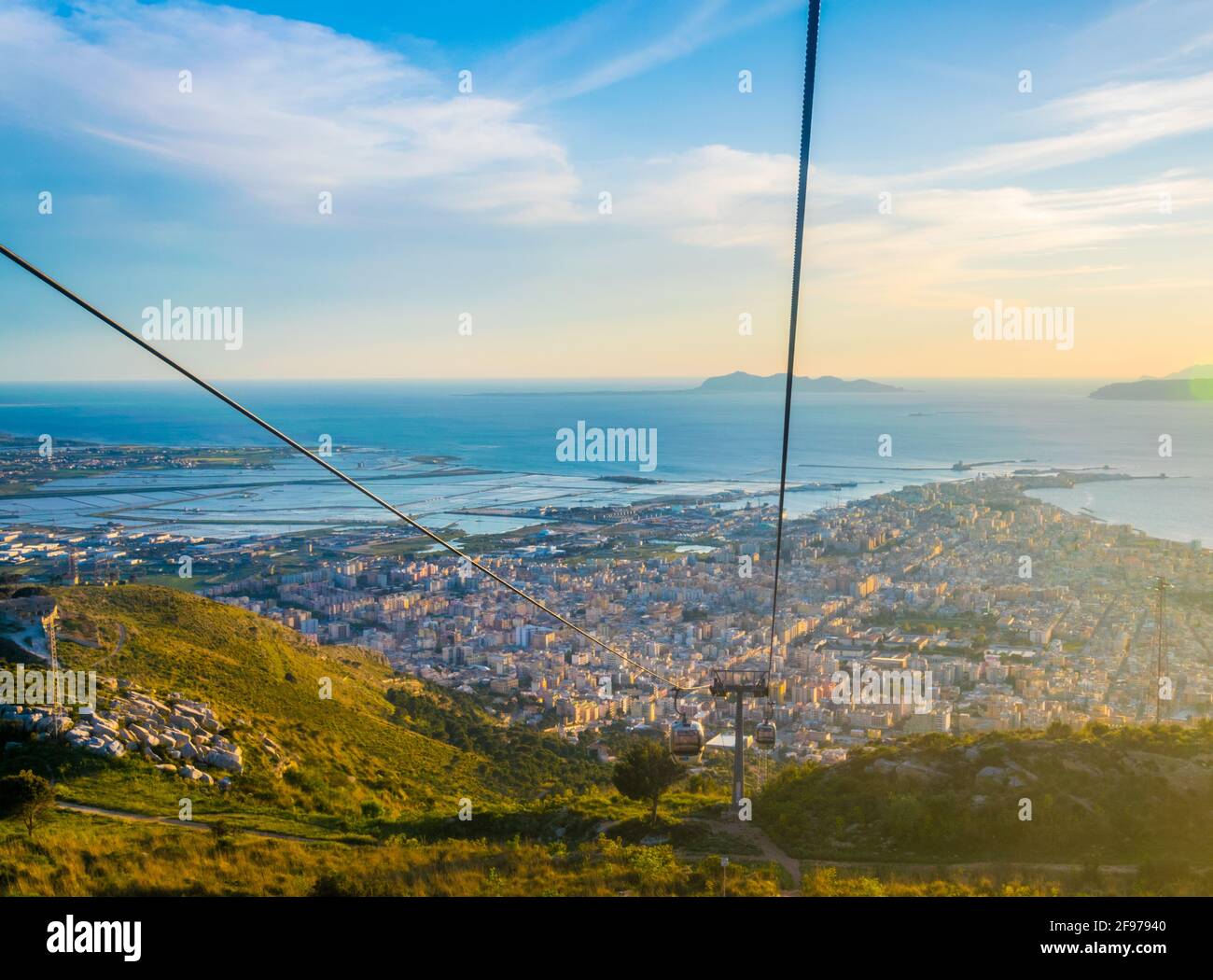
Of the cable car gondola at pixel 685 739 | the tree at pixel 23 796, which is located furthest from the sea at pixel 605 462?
the tree at pixel 23 796

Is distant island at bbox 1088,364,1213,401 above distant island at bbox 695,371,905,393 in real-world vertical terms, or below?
below

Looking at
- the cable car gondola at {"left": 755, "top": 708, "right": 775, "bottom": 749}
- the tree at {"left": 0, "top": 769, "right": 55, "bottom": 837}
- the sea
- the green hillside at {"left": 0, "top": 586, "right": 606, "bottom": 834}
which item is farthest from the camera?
the sea

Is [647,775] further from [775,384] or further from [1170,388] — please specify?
[775,384]

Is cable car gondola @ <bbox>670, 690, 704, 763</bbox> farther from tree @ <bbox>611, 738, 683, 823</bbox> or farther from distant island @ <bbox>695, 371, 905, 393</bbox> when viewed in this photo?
distant island @ <bbox>695, 371, 905, 393</bbox>

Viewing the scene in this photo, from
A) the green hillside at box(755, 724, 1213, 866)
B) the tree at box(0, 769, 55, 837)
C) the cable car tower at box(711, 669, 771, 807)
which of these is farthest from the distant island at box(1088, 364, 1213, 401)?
the tree at box(0, 769, 55, 837)

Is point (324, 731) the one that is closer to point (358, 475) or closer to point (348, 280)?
point (358, 475)

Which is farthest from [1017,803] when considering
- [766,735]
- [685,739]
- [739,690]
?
[685,739]
